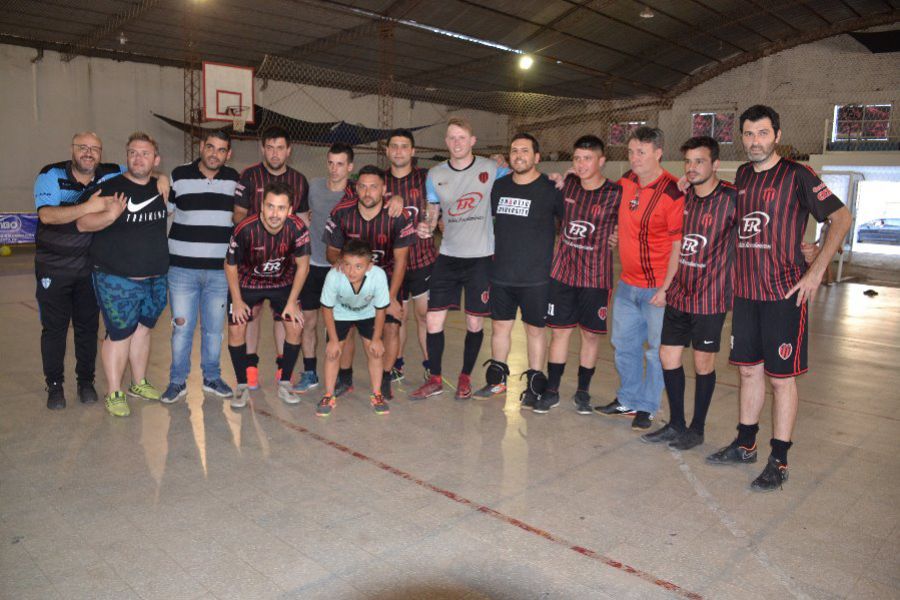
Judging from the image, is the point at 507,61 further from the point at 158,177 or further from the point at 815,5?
the point at 158,177

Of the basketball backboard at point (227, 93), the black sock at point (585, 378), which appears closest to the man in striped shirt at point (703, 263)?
the black sock at point (585, 378)

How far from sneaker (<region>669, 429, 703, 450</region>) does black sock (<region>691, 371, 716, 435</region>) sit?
3 centimetres

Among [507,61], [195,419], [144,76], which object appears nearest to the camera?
[195,419]

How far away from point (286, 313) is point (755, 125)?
311 centimetres

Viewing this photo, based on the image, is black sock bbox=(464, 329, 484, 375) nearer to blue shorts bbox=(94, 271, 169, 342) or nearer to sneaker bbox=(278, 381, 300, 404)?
sneaker bbox=(278, 381, 300, 404)

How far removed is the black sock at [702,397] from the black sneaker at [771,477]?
561 mm

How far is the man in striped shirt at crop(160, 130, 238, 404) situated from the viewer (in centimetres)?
455

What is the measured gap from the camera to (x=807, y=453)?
13.1 feet

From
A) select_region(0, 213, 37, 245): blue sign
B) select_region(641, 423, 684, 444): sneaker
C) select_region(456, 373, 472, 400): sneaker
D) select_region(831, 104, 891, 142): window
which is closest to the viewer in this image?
select_region(641, 423, 684, 444): sneaker

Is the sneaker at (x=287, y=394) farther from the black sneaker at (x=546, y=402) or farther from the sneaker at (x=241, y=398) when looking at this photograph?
the black sneaker at (x=546, y=402)

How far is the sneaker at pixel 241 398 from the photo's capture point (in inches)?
180

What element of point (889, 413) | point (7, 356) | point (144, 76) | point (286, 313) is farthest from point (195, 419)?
point (144, 76)

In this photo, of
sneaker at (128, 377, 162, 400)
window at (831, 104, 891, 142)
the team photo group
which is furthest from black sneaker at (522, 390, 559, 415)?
window at (831, 104, 891, 142)

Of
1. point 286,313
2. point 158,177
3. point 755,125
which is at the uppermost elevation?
point 755,125
